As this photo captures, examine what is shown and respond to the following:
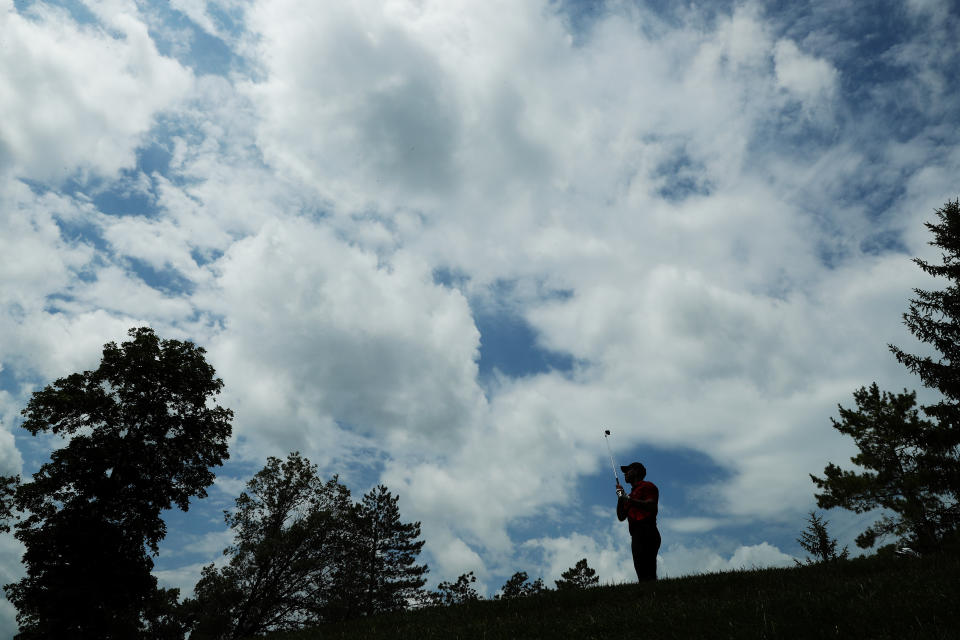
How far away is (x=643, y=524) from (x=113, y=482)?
22.2 metres

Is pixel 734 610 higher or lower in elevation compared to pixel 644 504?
lower

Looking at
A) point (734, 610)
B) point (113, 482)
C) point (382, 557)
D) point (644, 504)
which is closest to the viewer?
point (734, 610)

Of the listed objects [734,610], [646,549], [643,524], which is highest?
[643,524]

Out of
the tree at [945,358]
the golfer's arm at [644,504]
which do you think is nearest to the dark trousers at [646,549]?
the golfer's arm at [644,504]

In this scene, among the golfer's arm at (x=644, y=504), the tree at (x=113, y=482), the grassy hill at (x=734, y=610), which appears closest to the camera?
the grassy hill at (x=734, y=610)

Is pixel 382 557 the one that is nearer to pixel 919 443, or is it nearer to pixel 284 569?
pixel 284 569

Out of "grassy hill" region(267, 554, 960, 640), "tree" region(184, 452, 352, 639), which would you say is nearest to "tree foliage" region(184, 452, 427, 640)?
"tree" region(184, 452, 352, 639)

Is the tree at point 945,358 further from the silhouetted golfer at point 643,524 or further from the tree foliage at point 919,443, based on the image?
the silhouetted golfer at point 643,524

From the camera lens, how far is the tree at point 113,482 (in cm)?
2073

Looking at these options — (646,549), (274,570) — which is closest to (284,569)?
(274,570)

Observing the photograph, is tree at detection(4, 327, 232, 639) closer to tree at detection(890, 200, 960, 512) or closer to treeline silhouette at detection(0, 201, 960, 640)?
treeline silhouette at detection(0, 201, 960, 640)

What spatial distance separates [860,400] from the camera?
30.5m

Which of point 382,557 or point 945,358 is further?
point 382,557

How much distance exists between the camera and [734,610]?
22.6ft
